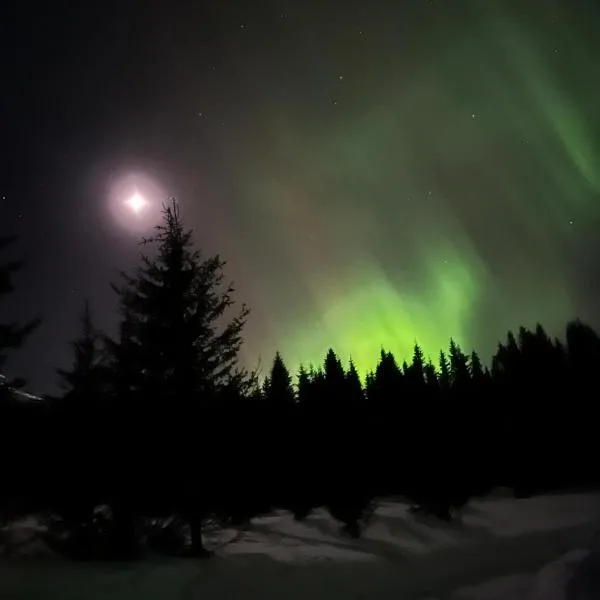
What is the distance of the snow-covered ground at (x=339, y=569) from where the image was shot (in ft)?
28.2

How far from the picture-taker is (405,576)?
1222 centimetres

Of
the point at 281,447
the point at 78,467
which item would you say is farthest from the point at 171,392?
the point at 281,447

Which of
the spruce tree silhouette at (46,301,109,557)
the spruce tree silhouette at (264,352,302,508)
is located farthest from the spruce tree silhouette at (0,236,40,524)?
the spruce tree silhouette at (264,352,302,508)

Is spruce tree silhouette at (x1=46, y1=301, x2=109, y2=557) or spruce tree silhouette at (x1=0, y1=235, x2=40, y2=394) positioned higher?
spruce tree silhouette at (x1=0, y1=235, x2=40, y2=394)

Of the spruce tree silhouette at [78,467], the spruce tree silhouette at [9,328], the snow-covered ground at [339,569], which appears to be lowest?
the snow-covered ground at [339,569]

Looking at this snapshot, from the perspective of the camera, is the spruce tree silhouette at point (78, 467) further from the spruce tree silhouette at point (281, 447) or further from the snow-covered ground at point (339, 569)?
the spruce tree silhouette at point (281, 447)

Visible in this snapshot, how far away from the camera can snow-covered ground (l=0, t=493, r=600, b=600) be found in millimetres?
8586

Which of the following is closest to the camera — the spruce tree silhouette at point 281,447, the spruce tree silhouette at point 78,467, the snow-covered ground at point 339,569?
the snow-covered ground at point 339,569

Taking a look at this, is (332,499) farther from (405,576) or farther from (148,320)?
(148,320)

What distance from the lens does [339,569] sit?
12.1m

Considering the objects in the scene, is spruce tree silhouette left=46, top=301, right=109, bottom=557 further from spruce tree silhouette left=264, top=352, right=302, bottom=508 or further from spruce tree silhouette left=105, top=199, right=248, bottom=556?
spruce tree silhouette left=264, top=352, right=302, bottom=508

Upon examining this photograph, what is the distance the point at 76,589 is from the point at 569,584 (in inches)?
354

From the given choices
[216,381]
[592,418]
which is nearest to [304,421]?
[216,381]

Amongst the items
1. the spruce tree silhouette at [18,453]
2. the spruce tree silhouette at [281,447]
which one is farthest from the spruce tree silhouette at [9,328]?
the spruce tree silhouette at [281,447]
